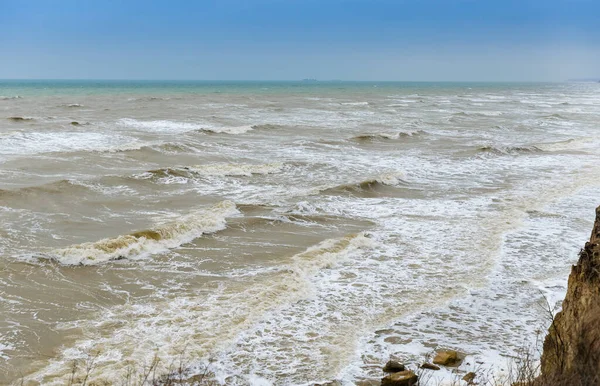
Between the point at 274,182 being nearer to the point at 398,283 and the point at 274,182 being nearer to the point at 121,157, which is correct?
the point at 121,157

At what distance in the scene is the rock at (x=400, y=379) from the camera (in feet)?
20.4

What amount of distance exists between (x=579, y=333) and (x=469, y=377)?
2158 mm

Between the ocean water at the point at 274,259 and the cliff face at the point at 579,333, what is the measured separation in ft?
6.59

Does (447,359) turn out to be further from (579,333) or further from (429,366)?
(579,333)

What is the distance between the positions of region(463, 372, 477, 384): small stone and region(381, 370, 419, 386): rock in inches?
25.7

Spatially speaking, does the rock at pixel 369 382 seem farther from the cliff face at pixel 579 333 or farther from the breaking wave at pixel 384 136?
the breaking wave at pixel 384 136

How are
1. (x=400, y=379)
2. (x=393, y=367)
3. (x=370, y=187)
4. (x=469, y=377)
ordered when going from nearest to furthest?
(x=400, y=379) < (x=469, y=377) < (x=393, y=367) < (x=370, y=187)

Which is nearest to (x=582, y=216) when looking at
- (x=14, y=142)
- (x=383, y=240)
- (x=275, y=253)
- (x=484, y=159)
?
(x=383, y=240)

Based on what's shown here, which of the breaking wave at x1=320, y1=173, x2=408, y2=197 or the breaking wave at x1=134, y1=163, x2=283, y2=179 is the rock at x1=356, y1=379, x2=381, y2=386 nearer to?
the breaking wave at x1=320, y1=173, x2=408, y2=197

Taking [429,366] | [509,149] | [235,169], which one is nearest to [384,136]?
[509,149]

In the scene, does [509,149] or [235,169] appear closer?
[235,169]

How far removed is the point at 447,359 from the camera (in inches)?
277

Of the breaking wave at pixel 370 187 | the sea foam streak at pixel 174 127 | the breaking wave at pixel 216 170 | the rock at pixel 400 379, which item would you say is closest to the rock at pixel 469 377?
the rock at pixel 400 379

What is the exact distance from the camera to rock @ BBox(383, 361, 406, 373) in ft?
22.0
